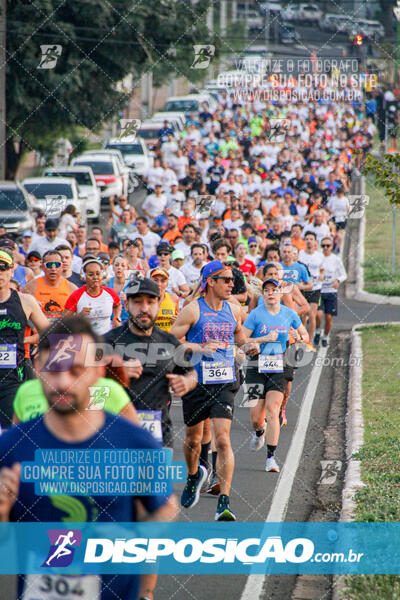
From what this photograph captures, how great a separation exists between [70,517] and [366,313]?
1903cm

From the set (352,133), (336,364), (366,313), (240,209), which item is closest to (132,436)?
(336,364)

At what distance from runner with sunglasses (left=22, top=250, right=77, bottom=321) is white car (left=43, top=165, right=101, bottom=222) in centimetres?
2215

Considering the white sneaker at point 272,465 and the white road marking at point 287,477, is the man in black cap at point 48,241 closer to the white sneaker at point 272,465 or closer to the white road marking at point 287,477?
the white road marking at point 287,477

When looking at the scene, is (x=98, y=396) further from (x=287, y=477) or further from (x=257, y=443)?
(x=257, y=443)

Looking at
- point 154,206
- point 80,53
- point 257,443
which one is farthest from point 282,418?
point 80,53

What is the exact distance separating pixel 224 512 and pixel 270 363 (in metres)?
2.58

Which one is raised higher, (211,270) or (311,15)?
(311,15)

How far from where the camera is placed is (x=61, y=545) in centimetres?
460

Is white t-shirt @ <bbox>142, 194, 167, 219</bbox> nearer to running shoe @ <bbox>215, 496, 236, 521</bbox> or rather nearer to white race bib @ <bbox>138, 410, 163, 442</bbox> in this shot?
running shoe @ <bbox>215, 496, 236, 521</bbox>

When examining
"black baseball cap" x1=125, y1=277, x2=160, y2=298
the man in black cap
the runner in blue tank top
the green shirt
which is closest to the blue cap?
the runner in blue tank top

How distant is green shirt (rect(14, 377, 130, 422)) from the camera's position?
4844 mm

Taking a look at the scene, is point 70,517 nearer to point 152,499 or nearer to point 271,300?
point 152,499

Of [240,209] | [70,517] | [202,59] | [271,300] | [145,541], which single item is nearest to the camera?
[70,517]

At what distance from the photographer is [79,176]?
115 ft
